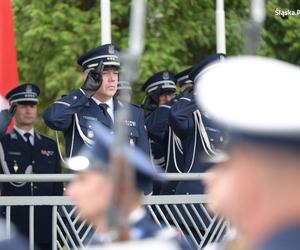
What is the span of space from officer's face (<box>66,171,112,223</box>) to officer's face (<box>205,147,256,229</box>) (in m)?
0.44

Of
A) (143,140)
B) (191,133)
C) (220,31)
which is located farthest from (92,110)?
(220,31)

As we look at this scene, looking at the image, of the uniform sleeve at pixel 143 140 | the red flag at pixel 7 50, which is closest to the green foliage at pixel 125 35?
the red flag at pixel 7 50

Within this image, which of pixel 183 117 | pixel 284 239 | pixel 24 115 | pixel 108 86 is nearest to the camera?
pixel 284 239

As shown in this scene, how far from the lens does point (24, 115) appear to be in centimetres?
910

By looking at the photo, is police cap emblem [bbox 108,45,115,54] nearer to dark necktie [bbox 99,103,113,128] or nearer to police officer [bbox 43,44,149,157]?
police officer [bbox 43,44,149,157]

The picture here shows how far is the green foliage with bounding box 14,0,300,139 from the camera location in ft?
43.2

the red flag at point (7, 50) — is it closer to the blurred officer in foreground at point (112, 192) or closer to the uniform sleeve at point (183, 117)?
the uniform sleeve at point (183, 117)

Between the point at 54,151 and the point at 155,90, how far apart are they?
4.13ft

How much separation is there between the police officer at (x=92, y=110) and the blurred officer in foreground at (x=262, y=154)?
18.5 ft

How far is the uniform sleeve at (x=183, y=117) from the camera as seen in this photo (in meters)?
8.81

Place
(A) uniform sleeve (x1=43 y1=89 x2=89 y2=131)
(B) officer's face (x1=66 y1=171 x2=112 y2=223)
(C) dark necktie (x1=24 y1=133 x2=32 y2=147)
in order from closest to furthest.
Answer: (B) officer's face (x1=66 y1=171 x2=112 y2=223)
(A) uniform sleeve (x1=43 y1=89 x2=89 y2=131)
(C) dark necktie (x1=24 y1=133 x2=32 y2=147)

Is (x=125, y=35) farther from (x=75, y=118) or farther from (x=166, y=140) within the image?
(x=75, y=118)

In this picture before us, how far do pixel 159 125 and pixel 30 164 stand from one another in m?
1.05

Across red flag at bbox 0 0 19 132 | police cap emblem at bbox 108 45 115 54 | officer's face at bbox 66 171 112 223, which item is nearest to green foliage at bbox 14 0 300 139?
red flag at bbox 0 0 19 132
